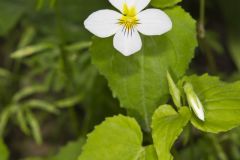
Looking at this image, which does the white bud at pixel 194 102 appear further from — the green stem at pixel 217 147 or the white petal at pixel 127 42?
the green stem at pixel 217 147

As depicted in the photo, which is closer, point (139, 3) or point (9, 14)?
point (139, 3)

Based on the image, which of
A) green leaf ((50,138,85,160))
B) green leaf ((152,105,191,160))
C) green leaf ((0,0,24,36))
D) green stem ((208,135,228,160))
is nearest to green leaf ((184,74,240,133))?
green leaf ((152,105,191,160))

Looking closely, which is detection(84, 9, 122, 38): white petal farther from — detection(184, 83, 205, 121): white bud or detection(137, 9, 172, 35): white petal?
detection(184, 83, 205, 121): white bud

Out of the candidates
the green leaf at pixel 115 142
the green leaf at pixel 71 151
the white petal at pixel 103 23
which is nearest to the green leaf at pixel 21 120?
the green leaf at pixel 71 151

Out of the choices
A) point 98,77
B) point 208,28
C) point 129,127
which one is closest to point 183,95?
point 129,127

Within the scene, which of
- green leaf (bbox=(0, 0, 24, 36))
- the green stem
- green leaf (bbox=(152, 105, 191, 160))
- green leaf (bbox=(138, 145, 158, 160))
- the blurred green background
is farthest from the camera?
green leaf (bbox=(0, 0, 24, 36))

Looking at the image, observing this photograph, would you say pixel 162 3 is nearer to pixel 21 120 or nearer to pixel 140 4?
pixel 140 4

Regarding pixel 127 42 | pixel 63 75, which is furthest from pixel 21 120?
pixel 127 42

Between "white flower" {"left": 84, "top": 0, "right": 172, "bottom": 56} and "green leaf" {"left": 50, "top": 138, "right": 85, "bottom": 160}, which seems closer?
"white flower" {"left": 84, "top": 0, "right": 172, "bottom": 56}
